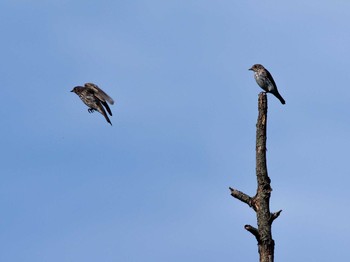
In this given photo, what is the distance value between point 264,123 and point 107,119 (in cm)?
1219

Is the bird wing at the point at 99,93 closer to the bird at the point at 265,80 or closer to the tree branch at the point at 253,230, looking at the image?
the bird at the point at 265,80

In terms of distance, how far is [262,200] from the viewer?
2277cm

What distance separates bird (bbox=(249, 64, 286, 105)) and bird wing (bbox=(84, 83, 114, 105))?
7.09 m

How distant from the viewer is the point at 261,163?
907 inches

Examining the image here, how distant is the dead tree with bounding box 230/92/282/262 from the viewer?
73.5 feet

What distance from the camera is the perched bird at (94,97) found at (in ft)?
111

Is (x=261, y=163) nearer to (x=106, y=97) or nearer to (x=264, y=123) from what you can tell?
(x=264, y=123)

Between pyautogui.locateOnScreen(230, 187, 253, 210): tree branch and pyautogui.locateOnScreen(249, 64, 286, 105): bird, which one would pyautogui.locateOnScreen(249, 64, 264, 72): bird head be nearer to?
pyautogui.locateOnScreen(249, 64, 286, 105): bird

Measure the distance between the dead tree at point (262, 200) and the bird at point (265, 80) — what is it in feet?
49.2

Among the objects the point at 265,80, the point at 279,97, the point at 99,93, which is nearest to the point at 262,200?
the point at 99,93

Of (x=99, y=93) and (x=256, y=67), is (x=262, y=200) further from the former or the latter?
(x=256, y=67)

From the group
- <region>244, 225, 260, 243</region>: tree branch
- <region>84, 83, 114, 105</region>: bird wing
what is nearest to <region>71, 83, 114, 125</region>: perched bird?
<region>84, 83, 114, 105</region>: bird wing

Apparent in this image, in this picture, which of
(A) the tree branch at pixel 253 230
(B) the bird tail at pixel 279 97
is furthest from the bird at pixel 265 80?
(A) the tree branch at pixel 253 230

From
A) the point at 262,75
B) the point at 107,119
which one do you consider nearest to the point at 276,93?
the point at 262,75
